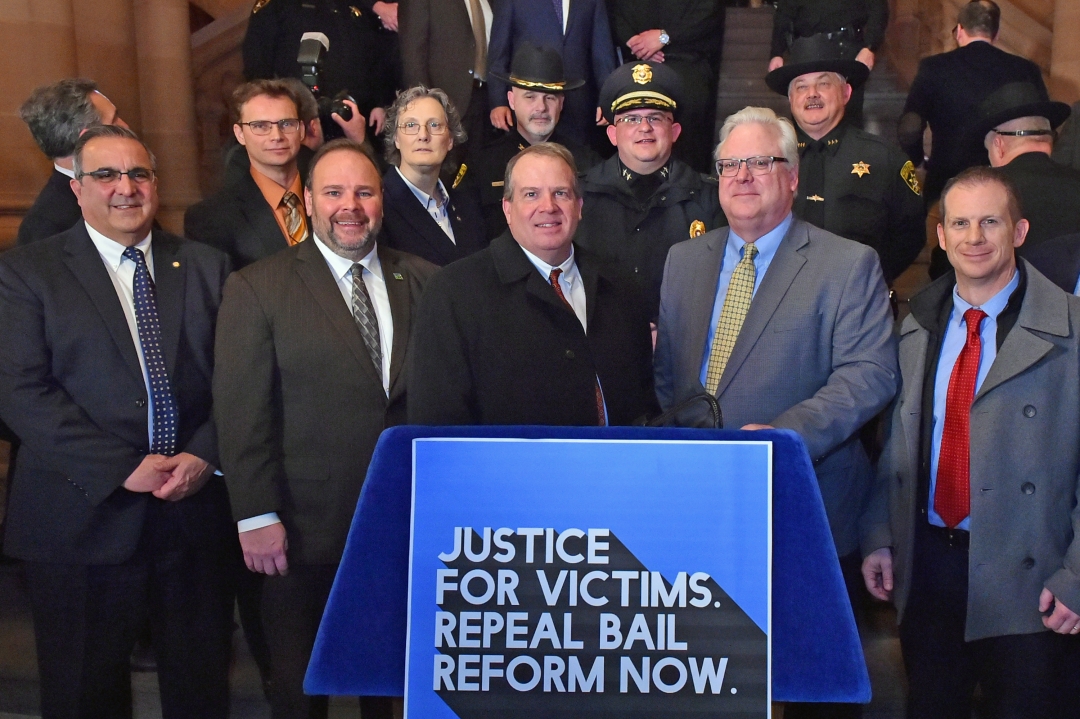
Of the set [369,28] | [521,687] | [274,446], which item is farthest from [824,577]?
[369,28]

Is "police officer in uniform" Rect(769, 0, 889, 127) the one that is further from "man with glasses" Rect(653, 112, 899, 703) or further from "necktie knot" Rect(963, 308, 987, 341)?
"necktie knot" Rect(963, 308, 987, 341)

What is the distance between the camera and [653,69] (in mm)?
4363

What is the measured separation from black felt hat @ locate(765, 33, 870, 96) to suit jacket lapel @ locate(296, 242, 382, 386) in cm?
243

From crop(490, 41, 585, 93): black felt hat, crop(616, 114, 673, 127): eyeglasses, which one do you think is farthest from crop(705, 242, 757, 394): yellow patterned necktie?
crop(490, 41, 585, 93): black felt hat

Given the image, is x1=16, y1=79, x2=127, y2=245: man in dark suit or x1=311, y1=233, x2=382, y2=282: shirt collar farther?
x1=16, y1=79, x2=127, y2=245: man in dark suit

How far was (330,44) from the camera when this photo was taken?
5.70m

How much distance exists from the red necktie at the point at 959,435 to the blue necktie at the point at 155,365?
225 cm

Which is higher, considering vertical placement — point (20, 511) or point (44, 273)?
point (44, 273)

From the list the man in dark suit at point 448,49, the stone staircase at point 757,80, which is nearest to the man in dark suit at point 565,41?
the man in dark suit at point 448,49

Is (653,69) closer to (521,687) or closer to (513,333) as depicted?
(513,333)

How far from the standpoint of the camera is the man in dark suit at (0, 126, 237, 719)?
3.20 meters

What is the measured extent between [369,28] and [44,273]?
3119 millimetres

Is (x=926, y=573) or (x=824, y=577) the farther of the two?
(x=926, y=573)

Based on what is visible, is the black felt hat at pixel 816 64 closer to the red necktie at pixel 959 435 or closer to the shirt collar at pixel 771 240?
the shirt collar at pixel 771 240
